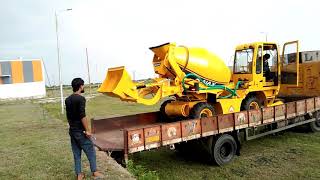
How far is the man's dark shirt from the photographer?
5852 millimetres

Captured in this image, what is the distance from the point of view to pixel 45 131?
42.9 ft

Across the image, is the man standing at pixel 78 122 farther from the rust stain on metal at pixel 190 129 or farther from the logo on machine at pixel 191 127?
the logo on machine at pixel 191 127

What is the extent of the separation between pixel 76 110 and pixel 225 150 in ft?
15.5

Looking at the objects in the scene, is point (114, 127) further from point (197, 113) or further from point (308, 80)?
point (308, 80)

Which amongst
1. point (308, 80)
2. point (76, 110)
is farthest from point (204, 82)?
point (308, 80)

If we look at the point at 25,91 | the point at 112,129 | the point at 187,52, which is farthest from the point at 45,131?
the point at 25,91

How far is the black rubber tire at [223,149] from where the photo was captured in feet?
28.9

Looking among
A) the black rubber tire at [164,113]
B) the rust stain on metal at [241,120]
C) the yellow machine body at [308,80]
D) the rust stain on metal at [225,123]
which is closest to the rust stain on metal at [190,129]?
the rust stain on metal at [225,123]

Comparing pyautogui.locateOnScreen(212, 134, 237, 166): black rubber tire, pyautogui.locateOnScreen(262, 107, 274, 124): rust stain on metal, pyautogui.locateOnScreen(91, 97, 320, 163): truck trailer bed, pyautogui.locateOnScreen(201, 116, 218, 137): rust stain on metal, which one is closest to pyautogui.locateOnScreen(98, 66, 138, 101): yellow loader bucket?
pyautogui.locateOnScreen(91, 97, 320, 163): truck trailer bed

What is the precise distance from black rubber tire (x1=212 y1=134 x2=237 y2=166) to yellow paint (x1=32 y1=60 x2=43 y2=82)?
167 ft

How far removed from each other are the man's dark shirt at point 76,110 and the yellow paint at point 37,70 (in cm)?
5257

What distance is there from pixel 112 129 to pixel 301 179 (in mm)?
4800

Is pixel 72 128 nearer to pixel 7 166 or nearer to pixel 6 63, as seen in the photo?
pixel 7 166

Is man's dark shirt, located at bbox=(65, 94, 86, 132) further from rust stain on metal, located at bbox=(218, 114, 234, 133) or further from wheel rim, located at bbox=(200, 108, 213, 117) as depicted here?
wheel rim, located at bbox=(200, 108, 213, 117)
